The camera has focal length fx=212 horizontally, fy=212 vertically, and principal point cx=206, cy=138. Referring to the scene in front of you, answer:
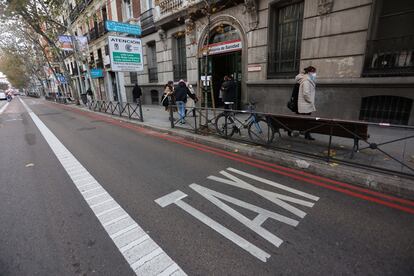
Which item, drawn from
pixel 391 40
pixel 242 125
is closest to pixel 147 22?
pixel 242 125

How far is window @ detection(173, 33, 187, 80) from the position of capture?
13612 mm

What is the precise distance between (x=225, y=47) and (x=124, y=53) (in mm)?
4907

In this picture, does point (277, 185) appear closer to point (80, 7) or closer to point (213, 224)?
point (213, 224)

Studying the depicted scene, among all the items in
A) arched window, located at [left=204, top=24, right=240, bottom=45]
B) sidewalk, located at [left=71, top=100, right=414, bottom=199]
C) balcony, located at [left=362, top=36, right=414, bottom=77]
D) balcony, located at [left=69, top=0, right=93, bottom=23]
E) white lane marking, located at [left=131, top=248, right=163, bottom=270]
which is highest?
balcony, located at [left=69, top=0, right=93, bottom=23]

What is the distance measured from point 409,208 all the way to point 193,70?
11.5 meters

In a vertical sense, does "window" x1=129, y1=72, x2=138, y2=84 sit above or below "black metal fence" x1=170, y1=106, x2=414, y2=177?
above

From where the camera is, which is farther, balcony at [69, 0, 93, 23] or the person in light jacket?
balcony at [69, 0, 93, 23]

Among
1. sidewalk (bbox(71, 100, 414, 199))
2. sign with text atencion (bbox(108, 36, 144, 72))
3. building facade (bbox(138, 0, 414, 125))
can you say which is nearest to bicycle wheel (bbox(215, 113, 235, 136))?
sidewalk (bbox(71, 100, 414, 199))

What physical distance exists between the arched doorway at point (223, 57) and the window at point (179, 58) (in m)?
2.10

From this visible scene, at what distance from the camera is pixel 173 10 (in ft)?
40.5

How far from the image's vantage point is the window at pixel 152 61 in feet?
53.2

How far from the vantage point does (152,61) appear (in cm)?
1648

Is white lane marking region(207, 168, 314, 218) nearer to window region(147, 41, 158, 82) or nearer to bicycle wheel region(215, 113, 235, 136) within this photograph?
bicycle wheel region(215, 113, 235, 136)

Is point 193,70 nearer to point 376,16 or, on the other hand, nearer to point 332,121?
point 376,16
